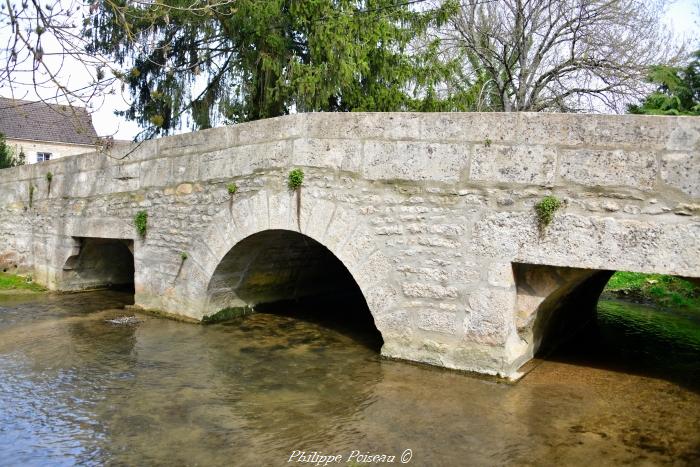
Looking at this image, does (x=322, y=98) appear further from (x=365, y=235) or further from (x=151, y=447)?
(x=151, y=447)

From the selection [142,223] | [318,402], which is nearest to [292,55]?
[142,223]

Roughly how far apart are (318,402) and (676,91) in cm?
1178

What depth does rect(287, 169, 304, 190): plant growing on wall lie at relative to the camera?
551 centimetres

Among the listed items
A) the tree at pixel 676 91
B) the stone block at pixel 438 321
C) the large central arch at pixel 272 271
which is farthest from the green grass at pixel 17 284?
the tree at pixel 676 91

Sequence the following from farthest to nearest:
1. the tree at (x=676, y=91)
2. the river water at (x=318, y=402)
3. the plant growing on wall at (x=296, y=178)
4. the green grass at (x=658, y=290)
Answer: the tree at (x=676, y=91) < the green grass at (x=658, y=290) < the plant growing on wall at (x=296, y=178) < the river water at (x=318, y=402)

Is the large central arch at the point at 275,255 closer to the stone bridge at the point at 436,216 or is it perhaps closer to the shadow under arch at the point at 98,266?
the stone bridge at the point at 436,216

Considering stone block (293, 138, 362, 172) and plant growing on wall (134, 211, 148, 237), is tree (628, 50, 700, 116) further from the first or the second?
plant growing on wall (134, 211, 148, 237)

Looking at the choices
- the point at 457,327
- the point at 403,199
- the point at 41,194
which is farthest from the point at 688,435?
the point at 41,194

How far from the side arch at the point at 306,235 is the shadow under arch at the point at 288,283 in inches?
4.5

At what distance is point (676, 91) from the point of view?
12195 mm

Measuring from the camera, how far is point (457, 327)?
15.5 ft

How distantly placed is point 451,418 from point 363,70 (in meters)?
7.89

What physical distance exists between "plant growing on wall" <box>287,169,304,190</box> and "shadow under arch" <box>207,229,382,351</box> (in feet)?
1.99

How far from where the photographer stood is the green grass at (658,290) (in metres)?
8.61
